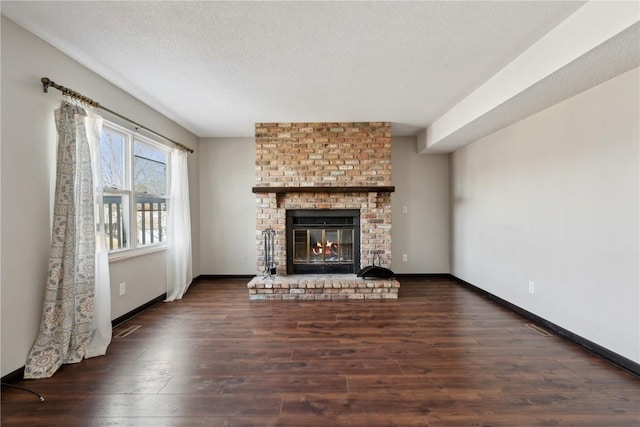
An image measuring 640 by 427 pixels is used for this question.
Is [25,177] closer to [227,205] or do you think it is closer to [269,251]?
[269,251]

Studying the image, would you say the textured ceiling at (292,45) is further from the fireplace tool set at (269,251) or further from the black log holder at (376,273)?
the black log holder at (376,273)

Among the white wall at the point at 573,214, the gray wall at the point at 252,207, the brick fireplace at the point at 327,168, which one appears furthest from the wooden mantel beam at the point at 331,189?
the white wall at the point at 573,214

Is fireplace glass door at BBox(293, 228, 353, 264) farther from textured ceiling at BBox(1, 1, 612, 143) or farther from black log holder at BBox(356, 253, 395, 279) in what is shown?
textured ceiling at BBox(1, 1, 612, 143)

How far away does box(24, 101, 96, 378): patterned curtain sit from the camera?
2.07 meters

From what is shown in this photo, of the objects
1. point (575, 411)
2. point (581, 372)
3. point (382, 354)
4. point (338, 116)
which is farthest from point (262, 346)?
point (338, 116)

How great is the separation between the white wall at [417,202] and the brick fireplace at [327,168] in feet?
2.47

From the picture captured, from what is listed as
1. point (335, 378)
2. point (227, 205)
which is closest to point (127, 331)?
point (335, 378)

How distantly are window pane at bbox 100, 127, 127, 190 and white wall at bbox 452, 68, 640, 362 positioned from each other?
14.8ft

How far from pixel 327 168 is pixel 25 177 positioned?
3167mm

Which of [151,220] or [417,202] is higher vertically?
[417,202]

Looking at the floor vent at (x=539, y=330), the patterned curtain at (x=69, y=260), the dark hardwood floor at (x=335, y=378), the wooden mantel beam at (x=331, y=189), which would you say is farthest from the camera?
the wooden mantel beam at (x=331, y=189)

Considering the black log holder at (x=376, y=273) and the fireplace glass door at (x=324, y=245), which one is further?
the fireplace glass door at (x=324, y=245)

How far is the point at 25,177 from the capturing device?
199 cm

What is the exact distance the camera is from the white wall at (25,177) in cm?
187
